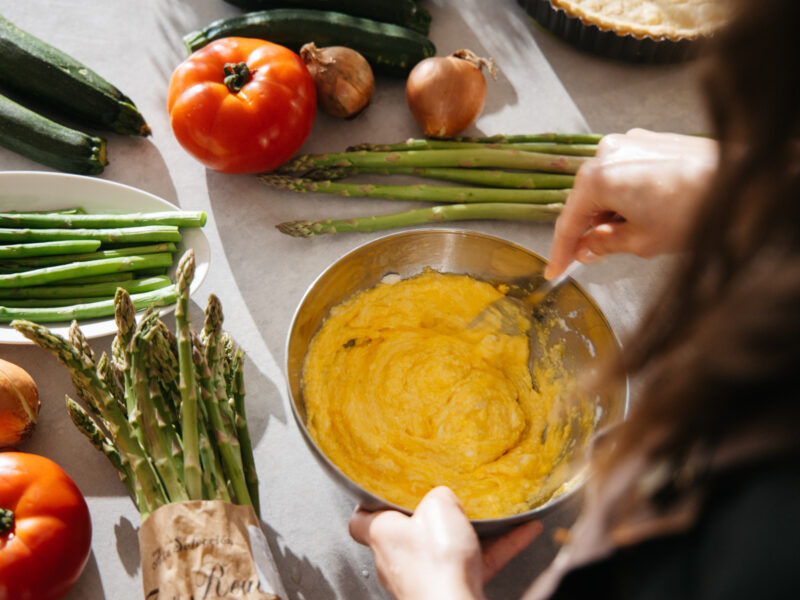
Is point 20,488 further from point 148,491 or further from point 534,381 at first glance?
point 534,381

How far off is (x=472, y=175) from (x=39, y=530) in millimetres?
1245

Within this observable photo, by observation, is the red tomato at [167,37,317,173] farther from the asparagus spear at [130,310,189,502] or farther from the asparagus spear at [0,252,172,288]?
the asparagus spear at [130,310,189,502]

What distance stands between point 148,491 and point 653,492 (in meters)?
0.86

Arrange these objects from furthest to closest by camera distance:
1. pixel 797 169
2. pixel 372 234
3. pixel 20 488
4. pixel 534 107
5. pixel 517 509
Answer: pixel 534 107 < pixel 372 234 < pixel 517 509 < pixel 20 488 < pixel 797 169

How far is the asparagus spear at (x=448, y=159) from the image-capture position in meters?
1.67

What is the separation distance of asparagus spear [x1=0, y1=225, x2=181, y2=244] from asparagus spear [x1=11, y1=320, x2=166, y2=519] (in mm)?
303

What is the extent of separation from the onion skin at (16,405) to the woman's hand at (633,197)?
1.07 m

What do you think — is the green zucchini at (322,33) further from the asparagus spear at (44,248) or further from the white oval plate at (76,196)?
the asparagus spear at (44,248)

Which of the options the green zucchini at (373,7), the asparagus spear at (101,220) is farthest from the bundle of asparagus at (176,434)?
the green zucchini at (373,7)

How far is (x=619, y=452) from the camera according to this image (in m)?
0.57

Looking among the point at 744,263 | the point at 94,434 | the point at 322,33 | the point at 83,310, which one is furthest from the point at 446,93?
the point at 744,263

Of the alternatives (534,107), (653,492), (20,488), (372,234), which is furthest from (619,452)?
(534,107)

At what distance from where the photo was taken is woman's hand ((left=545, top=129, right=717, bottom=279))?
1103 millimetres

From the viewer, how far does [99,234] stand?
56.5 inches
